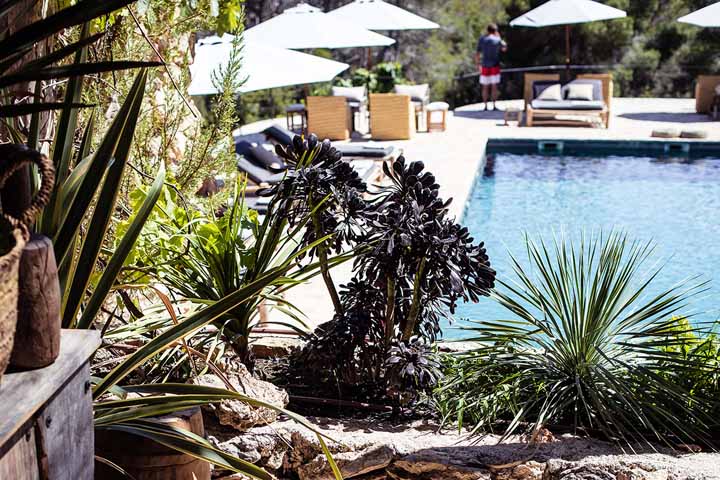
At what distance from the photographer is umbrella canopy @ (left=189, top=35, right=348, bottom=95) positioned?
29.0ft

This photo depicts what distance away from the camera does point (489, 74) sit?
16969 millimetres

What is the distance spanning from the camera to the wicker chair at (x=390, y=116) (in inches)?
556

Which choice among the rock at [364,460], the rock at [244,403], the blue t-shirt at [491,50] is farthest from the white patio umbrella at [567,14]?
the rock at [364,460]

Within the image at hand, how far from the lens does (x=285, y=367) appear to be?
417 cm

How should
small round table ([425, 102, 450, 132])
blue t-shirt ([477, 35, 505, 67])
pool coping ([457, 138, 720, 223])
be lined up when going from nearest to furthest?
pool coping ([457, 138, 720, 223])
small round table ([425, 102, 450, 132])
blue t-shirt ([477, 35, 505, 67])

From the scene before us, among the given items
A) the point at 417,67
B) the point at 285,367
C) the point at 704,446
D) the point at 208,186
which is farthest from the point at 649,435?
the point at 417,67

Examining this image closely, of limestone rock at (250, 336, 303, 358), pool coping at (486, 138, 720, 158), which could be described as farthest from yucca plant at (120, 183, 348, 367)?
pool coping at (486, 138, 720, 158)

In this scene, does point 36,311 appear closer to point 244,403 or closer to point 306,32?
point 244,403

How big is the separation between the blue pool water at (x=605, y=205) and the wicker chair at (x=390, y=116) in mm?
1570

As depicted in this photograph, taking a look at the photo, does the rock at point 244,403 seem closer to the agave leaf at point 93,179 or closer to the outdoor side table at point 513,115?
the agave leaf at point 93,179

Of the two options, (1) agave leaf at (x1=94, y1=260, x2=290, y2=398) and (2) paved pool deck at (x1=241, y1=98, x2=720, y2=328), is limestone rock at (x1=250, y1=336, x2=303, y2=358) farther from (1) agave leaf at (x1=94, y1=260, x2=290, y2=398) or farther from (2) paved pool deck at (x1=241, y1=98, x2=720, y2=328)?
(2) paved pool deck at (x1=241, y1=98, x2=720, y2=328)

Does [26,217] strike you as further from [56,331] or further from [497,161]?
[497,161]

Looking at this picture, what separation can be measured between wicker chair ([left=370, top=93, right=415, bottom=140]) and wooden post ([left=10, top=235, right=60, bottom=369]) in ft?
41.4

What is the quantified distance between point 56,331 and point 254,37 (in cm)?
1175
